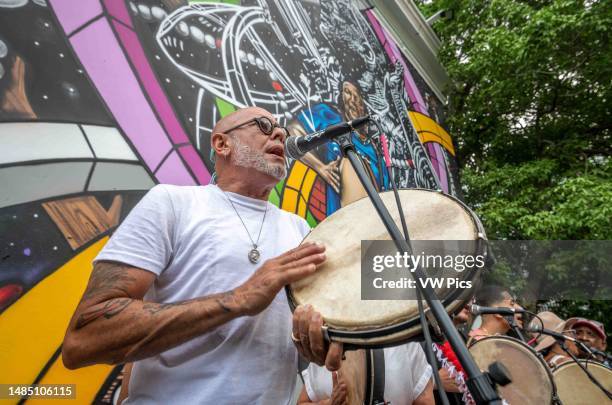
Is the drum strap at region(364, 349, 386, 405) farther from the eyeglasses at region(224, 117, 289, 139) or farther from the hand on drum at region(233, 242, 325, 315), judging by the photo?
the eyeglasses at region(224, 117, 289, 139)

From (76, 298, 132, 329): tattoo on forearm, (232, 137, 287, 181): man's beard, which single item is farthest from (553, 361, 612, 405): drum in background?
(76, 298, 132, 329): tattoo on forearm

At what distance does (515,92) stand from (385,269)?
7413mm

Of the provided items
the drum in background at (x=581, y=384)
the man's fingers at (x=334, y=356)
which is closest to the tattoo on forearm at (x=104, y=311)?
the man's fingers at (x=334, y=356)

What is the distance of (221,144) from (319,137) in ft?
1.93

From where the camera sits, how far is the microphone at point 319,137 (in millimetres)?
1289

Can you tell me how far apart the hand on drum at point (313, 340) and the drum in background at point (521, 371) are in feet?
5.19

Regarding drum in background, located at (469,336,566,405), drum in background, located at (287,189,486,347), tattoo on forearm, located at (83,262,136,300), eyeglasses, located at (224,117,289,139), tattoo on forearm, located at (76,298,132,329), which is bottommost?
drum in background, located at (469,336,566,405)

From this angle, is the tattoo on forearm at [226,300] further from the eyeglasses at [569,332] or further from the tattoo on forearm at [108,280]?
the eyeglasses at [569,332]

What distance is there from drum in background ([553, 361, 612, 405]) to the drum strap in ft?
6.56

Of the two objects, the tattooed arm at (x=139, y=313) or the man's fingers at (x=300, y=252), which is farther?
the man's fingers at (x=300, y=252)

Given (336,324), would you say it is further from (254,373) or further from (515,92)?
(515,92)

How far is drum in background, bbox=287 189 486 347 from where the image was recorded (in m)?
0.94

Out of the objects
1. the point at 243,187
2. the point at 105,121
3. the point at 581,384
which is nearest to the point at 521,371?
the point at 581,384

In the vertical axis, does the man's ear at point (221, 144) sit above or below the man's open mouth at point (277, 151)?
above
